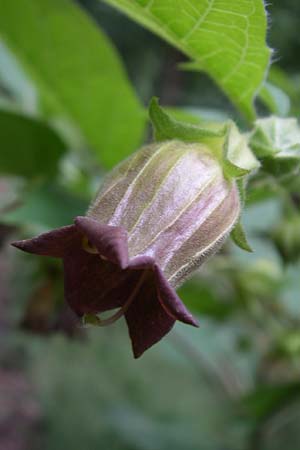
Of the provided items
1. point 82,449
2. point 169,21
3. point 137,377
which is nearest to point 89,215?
point 169,21

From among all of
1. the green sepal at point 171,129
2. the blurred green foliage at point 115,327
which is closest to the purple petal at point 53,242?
the green sepal at point 171,129

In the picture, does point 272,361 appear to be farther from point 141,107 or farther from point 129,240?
point 129,240

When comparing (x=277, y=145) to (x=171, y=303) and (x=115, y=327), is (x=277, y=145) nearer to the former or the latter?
(x=171, y=303)

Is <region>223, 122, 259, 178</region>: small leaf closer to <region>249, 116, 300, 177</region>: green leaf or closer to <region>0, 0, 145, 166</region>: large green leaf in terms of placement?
<region>249, 116, 300, 177</region>: green leaf

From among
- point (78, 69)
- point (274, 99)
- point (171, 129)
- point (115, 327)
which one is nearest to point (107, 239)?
point (171, 129)

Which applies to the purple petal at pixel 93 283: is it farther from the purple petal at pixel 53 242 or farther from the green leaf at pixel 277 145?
the green leaf at pixel 277 145
